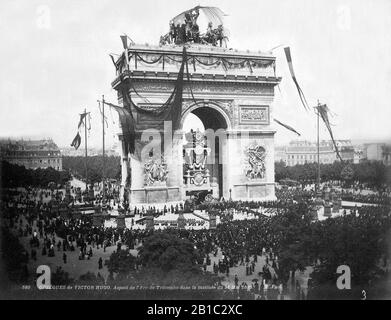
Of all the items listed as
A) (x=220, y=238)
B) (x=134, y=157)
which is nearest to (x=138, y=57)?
(x=134, y=157)

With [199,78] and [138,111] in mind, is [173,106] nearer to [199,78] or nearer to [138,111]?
[138,111]

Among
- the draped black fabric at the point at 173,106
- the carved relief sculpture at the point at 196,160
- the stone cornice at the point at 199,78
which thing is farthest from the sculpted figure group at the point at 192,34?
the carved relief sculpture at the point at 196,160

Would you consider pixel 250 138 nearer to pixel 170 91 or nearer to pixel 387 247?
pixel 170 91

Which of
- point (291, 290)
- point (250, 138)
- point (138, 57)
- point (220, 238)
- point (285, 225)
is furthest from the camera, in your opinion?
point (250, 138)

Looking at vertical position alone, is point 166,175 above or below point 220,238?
above

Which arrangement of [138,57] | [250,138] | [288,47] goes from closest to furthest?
[288,47] → [138,57] → [250,138]

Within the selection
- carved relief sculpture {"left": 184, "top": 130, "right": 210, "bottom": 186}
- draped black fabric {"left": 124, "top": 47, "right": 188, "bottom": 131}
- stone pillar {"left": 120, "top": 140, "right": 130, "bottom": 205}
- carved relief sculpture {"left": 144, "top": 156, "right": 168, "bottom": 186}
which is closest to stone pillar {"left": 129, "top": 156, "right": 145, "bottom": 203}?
carved relief sculpture {"left": 144, "top": 156, "right": 168, "bottom": 186}

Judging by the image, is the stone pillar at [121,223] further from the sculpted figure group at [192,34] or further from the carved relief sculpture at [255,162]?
the sculpted figure group at [192,34]

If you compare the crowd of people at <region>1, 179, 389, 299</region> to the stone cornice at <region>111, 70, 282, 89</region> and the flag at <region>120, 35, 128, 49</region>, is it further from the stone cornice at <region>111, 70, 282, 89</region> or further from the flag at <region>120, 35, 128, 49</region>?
the flag at <region>120, 35, 128, 49</region>
